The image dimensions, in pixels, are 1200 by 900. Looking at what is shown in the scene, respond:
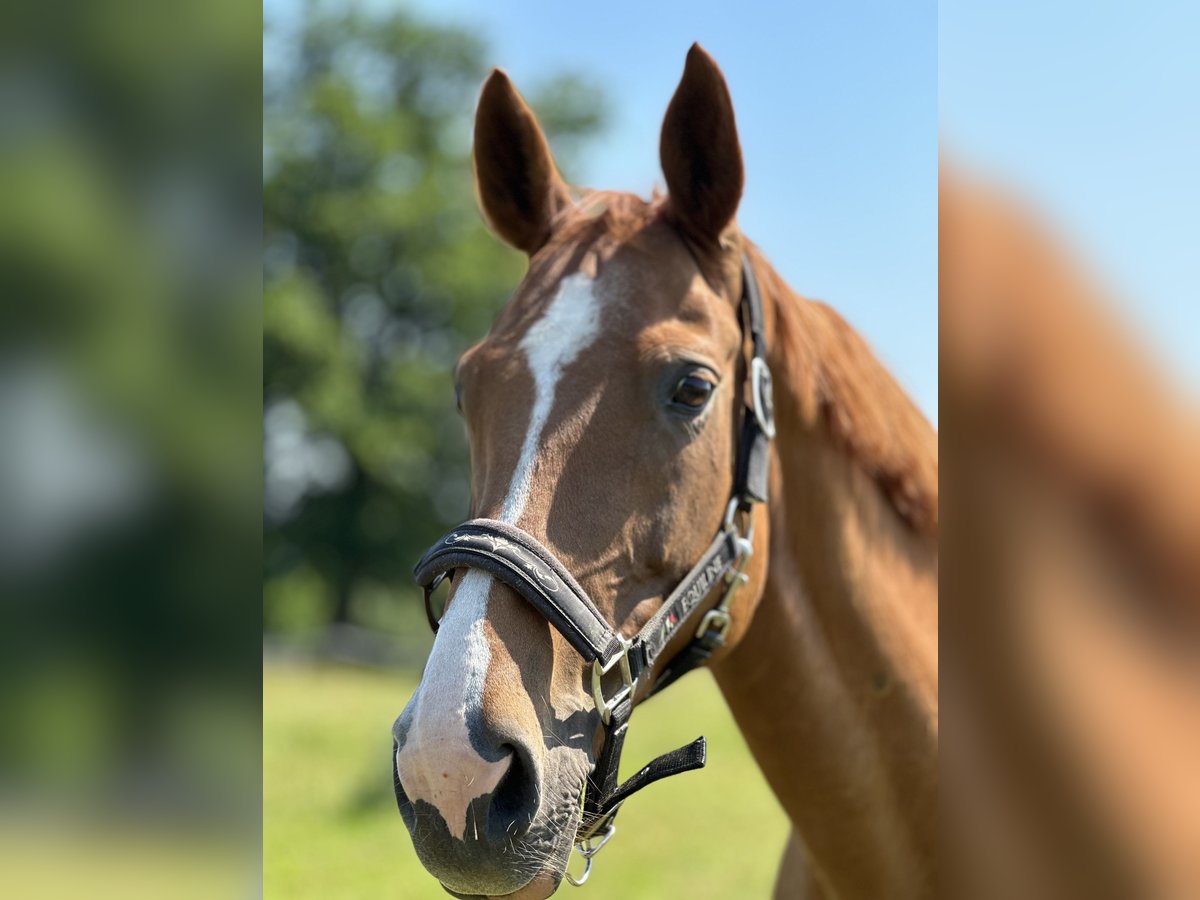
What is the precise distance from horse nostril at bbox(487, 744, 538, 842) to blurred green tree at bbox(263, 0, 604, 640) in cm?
2108

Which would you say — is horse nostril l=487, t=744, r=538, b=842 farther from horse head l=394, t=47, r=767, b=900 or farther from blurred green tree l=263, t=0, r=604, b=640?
blurred green tree l=263, t=0, r=604, b=640

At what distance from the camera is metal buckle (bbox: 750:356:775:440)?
6.57ft

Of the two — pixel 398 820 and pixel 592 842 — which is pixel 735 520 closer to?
pixel 592 842

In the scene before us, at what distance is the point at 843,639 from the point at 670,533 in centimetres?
54

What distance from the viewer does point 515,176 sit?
2211mm

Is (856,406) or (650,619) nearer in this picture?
(650,619)

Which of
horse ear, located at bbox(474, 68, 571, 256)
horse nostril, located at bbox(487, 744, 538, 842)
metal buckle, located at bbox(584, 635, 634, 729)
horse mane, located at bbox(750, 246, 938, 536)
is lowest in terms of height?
horse nostril, located at bbox(487, 744, 538, 842)

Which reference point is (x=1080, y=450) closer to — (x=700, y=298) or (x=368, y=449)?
(x=700, y=298)

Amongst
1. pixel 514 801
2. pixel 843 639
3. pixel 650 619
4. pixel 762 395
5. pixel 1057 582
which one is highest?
pixel 762 395

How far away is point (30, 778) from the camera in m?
0.83

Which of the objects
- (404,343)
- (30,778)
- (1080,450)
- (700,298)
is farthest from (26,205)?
(404,343)

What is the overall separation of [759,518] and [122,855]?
1380mm

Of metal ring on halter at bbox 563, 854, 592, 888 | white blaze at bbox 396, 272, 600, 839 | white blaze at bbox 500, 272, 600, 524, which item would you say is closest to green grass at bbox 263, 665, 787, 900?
metal ring on halter at bbox 563, 854, 592, 888

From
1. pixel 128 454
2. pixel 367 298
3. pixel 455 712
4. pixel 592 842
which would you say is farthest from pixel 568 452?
pixel 367 298
